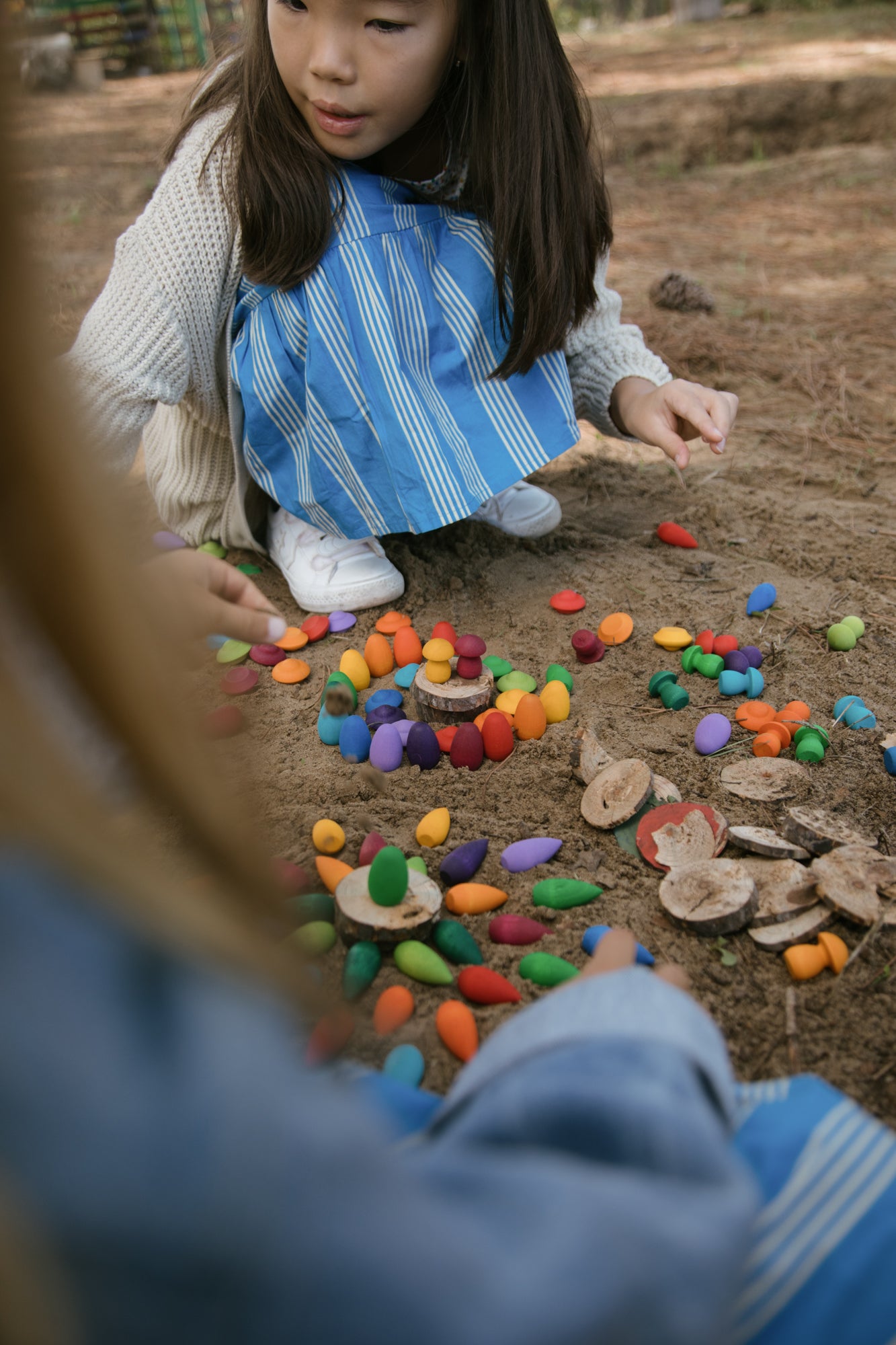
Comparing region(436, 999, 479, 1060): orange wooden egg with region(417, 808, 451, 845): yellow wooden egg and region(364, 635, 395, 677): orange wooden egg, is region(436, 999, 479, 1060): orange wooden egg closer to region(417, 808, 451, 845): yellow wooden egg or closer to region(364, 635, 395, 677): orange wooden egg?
region(417, 808, 451, 845): yellow wooden egg

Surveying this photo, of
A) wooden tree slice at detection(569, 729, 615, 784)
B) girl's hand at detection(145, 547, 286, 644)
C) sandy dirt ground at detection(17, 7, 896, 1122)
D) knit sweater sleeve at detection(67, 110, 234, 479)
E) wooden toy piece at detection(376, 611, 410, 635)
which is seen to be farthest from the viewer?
wooden toy piece at detection(376, 611, 410, 635)

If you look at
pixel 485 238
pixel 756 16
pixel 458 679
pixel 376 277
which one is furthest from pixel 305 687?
pixel 756 16

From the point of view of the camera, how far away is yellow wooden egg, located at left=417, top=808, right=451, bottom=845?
1.36 meters

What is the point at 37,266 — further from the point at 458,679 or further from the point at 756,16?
the point at 756,16

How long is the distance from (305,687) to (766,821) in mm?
829

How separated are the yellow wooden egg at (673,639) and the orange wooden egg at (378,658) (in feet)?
1.63

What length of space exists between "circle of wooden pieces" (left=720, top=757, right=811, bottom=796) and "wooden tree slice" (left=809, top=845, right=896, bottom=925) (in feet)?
0.48

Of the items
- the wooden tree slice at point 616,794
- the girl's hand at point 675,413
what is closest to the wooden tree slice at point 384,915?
the wooden tree slice at point 616,794

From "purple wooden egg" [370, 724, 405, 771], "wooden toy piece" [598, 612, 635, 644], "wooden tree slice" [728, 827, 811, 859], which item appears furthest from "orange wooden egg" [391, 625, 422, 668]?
"wooden tree slice" [728, 827, 811, 859]

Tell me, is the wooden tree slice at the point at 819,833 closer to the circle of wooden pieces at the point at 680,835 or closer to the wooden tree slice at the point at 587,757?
the circle of wooden pieces at the point at 680,835

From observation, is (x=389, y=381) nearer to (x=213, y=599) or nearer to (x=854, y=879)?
(x=213, y=599)

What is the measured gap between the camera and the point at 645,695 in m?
1.69

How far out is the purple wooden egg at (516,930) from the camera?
1201mm

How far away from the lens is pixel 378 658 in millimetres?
1760
